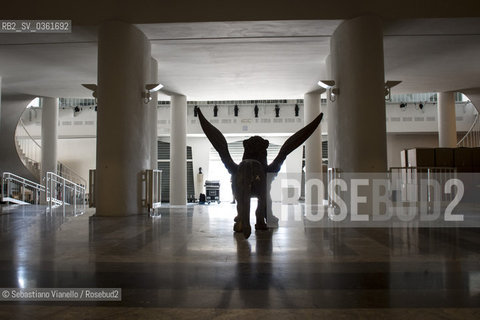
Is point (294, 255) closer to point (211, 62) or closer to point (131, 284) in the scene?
point (131, 284)

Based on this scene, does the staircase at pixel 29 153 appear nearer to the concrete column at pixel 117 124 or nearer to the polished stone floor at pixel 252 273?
the concrete column at pixel 117 124

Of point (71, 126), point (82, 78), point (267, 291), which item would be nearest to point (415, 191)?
point (267, 291)

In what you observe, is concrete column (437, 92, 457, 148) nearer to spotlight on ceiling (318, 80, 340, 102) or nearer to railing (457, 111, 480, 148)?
railing (457, 111, 480, 148)

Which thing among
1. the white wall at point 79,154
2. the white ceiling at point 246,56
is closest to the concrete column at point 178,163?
the white ceiling at point 246,56

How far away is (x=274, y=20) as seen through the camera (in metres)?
9.96

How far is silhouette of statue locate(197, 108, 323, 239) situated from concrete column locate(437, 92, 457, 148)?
1413cm

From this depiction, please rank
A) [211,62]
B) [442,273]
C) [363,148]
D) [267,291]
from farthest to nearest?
[211,62]
[363,148]
[442,273]
[267,291]

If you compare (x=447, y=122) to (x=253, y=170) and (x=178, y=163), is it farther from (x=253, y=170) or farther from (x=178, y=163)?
(x=253, y=170)

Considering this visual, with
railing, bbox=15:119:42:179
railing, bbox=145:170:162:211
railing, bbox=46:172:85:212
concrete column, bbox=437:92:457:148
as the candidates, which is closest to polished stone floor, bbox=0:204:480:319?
railing, bbox=145:170:162:211

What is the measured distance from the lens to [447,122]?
1892 centimetres

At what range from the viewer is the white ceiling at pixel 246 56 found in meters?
10.5

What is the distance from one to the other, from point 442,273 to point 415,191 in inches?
291

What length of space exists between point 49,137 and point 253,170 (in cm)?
1577

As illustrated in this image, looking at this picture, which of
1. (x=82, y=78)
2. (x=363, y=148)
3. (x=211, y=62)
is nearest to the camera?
→ (x=363, y=148)
